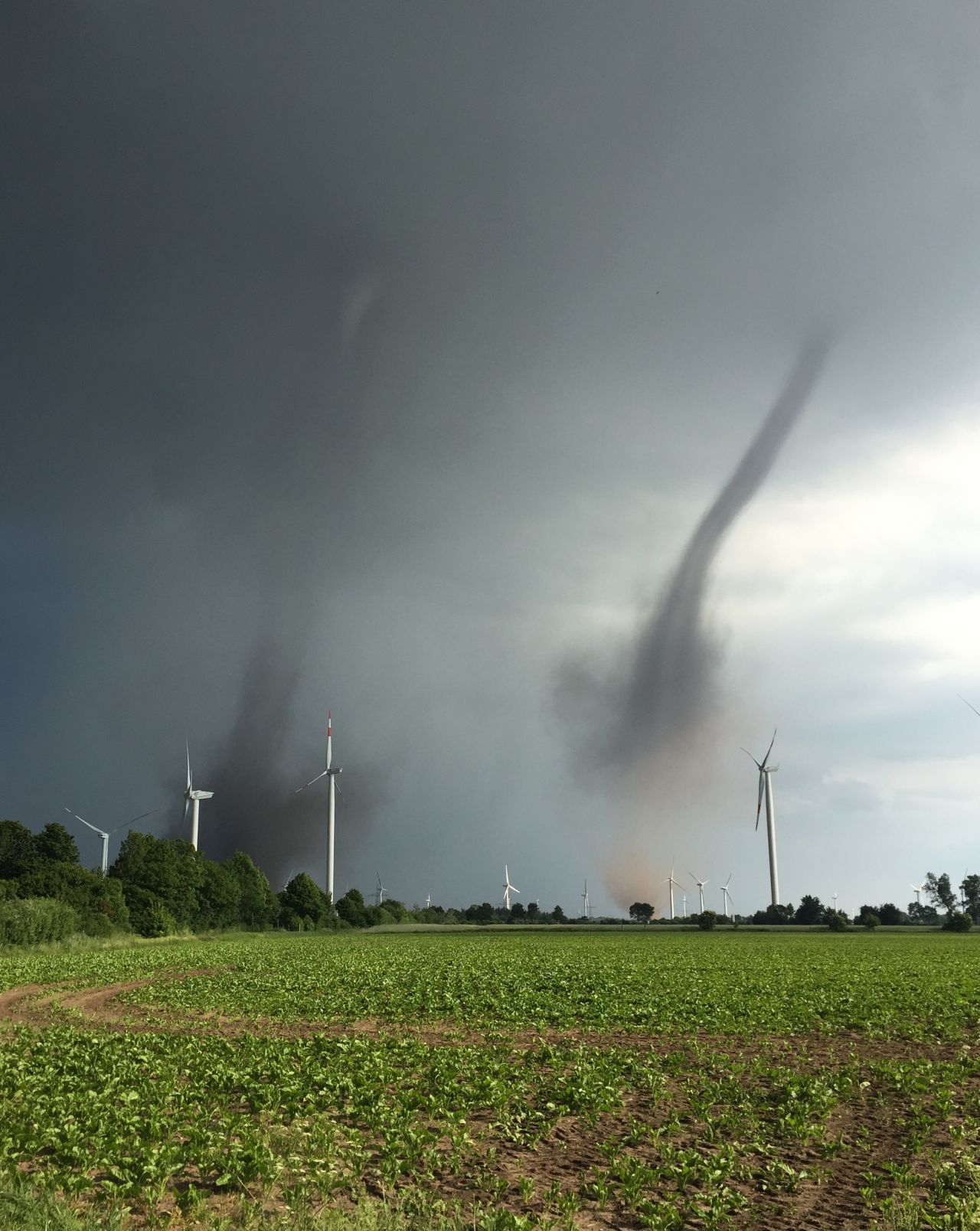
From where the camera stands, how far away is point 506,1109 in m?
16.6

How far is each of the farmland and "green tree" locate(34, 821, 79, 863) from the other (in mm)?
99960

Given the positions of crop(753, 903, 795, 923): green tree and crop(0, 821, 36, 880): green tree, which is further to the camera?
crop(753, 903, 795, 923): green tree

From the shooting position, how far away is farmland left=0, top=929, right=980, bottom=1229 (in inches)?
486

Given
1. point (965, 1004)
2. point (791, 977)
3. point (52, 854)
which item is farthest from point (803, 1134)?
point (52, 854)

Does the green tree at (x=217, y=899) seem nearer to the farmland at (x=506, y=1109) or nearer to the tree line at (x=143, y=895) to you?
the tree line at (x=143, y=895)

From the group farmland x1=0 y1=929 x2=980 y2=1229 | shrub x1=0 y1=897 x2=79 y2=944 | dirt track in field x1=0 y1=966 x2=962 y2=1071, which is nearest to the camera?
farmland x1=0 y1=929 x2=980 y2=1229

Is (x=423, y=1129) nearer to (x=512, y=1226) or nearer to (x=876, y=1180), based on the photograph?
(x=512, y=1226)

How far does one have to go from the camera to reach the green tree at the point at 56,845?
126000mm

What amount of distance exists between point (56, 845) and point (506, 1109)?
128778 millimetres

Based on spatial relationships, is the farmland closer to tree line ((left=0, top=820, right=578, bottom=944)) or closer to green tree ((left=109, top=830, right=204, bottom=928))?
tree line ((left=0, top=820, right=578, bottom=944))

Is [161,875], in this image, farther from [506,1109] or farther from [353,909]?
[506,1109]

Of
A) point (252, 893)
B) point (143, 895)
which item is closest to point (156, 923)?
point (143, 895)

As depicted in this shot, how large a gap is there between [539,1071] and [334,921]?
161 meters

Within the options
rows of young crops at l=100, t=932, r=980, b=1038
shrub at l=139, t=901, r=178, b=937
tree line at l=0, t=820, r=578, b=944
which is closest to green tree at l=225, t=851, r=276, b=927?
tree line at l=0, t=820, r=578, b=944
